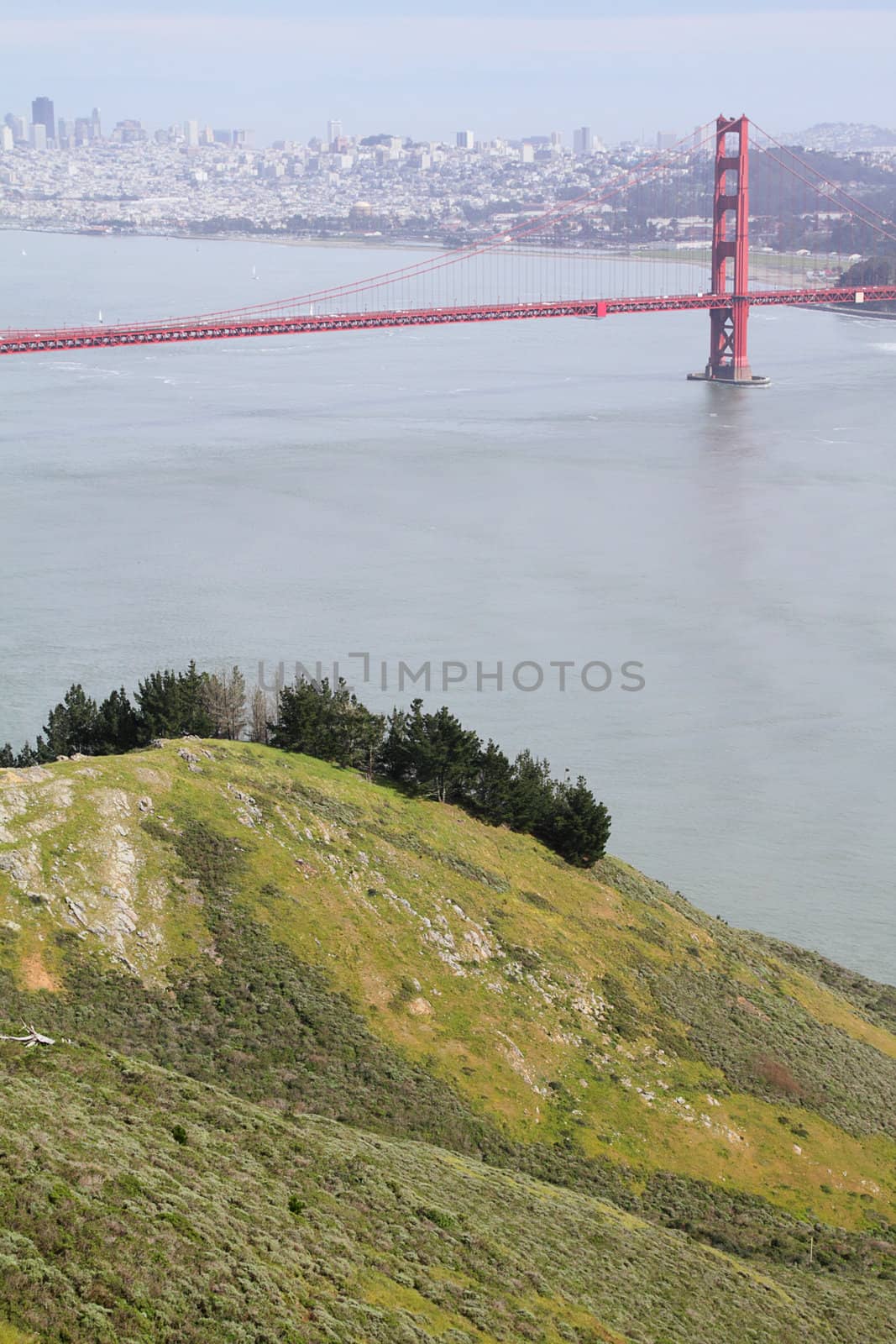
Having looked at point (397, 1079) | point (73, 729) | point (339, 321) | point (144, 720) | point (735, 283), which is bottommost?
point (397, 1079)

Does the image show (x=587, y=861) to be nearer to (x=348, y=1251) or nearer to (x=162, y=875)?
(x=162, y=875)

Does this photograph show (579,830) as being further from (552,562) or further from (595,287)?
(595,287)

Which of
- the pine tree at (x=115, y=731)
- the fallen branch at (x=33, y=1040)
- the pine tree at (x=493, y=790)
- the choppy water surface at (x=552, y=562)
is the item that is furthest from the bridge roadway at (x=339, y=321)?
the fallen branch at (x=33, y=1040)

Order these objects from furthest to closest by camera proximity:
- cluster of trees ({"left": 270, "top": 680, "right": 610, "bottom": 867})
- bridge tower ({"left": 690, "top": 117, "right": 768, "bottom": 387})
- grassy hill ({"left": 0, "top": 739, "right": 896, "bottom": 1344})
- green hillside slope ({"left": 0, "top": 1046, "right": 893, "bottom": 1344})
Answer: bridge tower ({"left": 690, "top": 117, "right": 768, "bottom": 387}) < cluster of trees ({"left": 270, "top": 680, "right": 610, "bottom": 867}) < grassy hill ({"left": 0, "top": 739, "right": 896, "bottom": 1344}) < green hillside slope ({"left": 0, "top": 1046, "right": 893, "bottom": 1344})

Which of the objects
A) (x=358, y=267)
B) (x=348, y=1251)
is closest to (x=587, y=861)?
(x=348, y=1251)

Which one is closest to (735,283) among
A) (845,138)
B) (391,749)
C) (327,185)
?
(391,749)

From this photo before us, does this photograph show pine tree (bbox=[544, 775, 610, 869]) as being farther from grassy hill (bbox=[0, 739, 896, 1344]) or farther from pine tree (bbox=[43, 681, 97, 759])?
pine tree (bbox=[43, 681, 97, 759])

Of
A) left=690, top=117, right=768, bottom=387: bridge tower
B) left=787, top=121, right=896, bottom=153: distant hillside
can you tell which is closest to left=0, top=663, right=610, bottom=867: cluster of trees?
left=690, top=117, right=768, bottom=387: bridge tower
